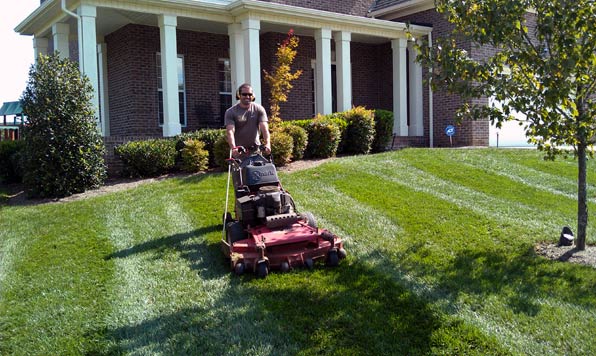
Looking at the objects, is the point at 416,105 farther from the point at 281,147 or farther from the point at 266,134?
the point at 266,134

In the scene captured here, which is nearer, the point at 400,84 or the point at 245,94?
the point at 245,94

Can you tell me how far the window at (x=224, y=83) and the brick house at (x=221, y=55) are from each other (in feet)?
0.09

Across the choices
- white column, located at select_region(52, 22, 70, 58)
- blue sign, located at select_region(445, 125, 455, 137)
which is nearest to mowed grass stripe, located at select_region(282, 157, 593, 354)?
blue sign, located at select_region(445, 125, 455, 137)

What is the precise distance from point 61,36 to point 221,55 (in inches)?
160

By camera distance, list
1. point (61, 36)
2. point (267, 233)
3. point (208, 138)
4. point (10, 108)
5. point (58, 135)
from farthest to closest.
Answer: point (10, 108) → point (61, 36) → point (208, 138) → point (58, 135) → point (267, 233)

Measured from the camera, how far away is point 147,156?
34.8 ft

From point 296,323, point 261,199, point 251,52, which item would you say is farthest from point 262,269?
point 251,52

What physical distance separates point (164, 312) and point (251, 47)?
370 inches

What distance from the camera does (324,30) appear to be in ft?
47.1

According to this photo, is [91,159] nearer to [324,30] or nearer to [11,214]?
[11,214]

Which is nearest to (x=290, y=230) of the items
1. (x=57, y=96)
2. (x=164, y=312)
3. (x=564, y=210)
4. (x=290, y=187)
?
(x=164, y=312)

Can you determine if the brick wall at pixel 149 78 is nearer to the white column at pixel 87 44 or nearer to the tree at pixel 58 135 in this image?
the white column at pixel 87 44

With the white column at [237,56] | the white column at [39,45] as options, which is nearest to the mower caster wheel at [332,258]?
the white column at [237,56]

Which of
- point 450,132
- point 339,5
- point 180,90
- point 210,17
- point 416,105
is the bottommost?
point 450,132
